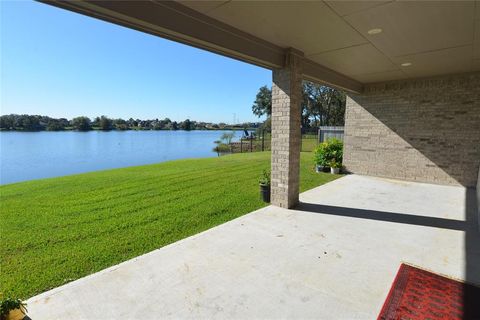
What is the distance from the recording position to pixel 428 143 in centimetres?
642

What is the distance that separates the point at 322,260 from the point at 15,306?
2659 millimetres

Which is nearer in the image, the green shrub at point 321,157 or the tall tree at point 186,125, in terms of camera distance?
the green shrub at point 321,157

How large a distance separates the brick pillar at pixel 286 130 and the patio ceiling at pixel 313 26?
0.25 m

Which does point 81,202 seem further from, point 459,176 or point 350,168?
point 459,176

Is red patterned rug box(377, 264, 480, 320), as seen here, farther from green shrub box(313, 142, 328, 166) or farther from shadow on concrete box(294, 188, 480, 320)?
green shrub box(313, 142, 328, 166)

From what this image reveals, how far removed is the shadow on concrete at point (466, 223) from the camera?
2.09 metres

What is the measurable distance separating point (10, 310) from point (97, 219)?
7.75 feet

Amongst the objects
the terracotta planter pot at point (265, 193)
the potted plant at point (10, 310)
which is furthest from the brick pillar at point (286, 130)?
the potted plant at point (10, 310)

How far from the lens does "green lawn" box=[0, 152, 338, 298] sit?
8.43ft

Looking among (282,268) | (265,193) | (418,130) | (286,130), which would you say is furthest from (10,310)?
(418,130)

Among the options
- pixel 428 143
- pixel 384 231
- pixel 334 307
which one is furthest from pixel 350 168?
pixel 334 307

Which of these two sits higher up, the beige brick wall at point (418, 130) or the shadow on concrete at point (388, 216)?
the beige brick wall at point (418, 130)

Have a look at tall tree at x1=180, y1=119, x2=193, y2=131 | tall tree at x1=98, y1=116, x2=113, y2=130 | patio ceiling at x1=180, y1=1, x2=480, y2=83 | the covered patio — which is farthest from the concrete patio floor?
tall tree at x1=180, y1=119, x2=193, y2=131

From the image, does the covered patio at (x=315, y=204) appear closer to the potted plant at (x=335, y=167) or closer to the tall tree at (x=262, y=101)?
the potted plant at (x=335, y=167)
